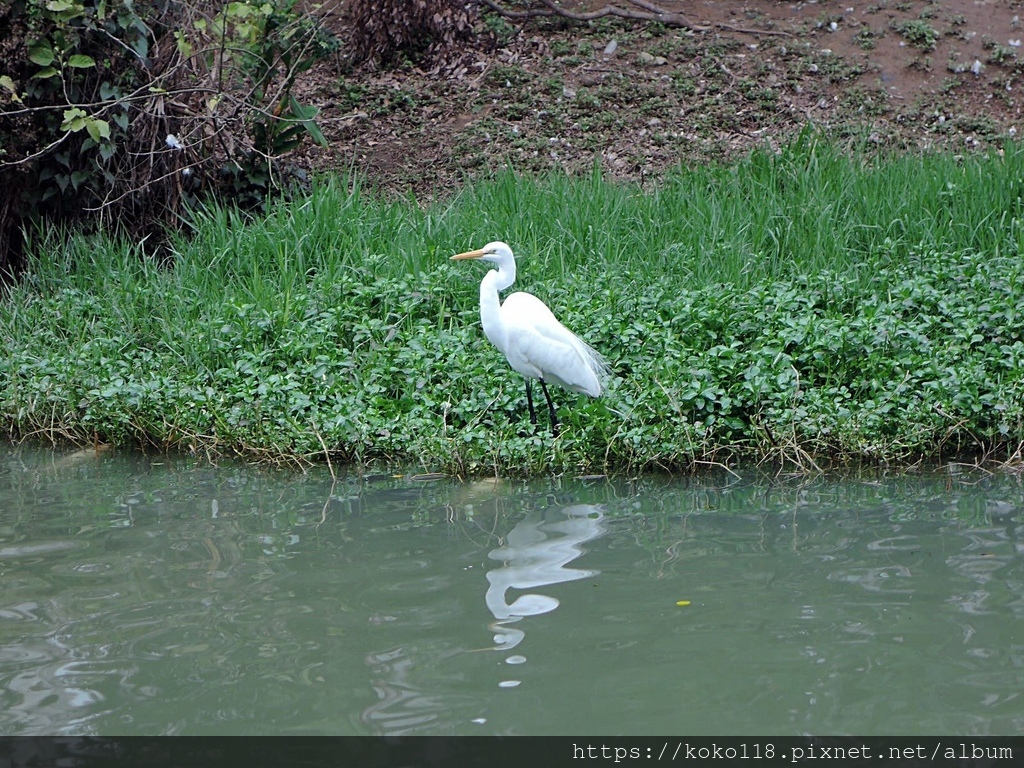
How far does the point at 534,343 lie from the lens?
5.17 m

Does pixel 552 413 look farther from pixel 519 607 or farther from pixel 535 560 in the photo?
pixel 519 607

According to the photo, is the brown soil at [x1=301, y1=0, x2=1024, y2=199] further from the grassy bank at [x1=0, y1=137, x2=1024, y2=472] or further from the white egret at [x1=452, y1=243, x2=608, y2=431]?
the white egret at [x1=452, y1=243, x2=608, y2=431]

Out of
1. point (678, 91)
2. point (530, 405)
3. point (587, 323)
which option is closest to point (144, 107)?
point (587, 323)

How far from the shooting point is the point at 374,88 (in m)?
10.6

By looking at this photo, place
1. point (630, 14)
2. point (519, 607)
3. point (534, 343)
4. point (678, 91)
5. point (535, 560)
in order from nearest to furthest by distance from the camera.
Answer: point (519, 607) → point (535, 560) → point (534, 343) → point (678, 91) → point (630, 14)

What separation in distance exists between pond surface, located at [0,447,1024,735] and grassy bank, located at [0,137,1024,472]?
33 centimetres

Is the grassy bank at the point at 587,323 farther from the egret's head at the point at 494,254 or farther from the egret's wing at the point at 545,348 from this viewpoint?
the egret's head at the point at 494,254

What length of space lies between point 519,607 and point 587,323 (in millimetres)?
2570

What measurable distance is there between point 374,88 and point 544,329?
244 inches

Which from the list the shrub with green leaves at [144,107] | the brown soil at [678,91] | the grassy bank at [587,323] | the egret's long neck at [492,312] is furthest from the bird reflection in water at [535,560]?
the brown soil at [678,91]

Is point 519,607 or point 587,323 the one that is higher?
point 587,323

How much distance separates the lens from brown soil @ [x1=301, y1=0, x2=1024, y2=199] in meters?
8.92

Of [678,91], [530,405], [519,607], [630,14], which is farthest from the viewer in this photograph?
[630,14]

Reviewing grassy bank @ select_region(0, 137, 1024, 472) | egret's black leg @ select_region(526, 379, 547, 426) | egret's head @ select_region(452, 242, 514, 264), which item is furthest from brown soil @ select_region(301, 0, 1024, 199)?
egret's black leg @ select_region(526, 379, 547, 426)
